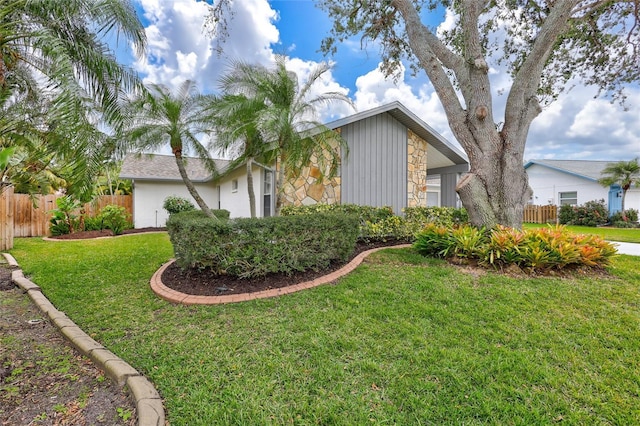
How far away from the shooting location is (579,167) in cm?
2184

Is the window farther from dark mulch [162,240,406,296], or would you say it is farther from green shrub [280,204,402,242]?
dark mulch [162,240,406,296]

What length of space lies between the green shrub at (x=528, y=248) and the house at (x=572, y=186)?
710 inches

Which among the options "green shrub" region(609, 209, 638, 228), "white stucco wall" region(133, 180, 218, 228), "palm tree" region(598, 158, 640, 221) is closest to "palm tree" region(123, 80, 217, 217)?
"white stucco wall" region(133, 180, 218, 228)

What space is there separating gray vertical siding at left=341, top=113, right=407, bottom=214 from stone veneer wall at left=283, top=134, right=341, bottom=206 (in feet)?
1.34

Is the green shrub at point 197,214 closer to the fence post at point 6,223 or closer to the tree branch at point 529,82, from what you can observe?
the fence post at point 6,223

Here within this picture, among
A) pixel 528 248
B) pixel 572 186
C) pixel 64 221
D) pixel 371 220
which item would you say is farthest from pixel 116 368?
pixel 572 186

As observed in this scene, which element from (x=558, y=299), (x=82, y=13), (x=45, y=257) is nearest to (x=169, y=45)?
(x=82, y=13)

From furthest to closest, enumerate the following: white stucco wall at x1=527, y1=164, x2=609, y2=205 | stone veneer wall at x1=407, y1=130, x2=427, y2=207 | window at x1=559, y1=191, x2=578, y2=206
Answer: window at x1=559, y1=191, x2=578, y2=206, white stucco wall at x1=527, y1=164, x2=609, y2=205, stone veneer wall at x1=407, y1=130, x2=427, y2=207

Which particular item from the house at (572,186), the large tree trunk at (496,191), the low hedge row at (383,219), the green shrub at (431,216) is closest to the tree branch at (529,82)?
the large tree trunk at (496,191)

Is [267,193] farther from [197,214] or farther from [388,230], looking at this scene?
[388,230]

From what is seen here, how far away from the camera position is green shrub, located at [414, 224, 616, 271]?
17.4 feet

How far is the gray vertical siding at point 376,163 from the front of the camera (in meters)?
9.91

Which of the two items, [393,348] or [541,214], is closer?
[393,348]

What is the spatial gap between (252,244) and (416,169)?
8.46 metres
